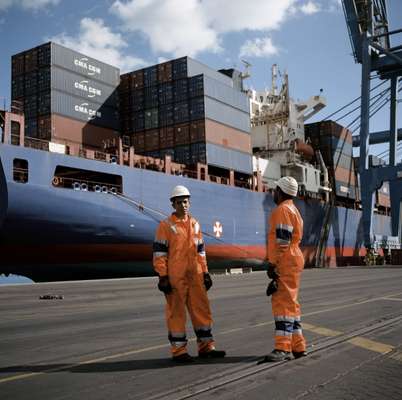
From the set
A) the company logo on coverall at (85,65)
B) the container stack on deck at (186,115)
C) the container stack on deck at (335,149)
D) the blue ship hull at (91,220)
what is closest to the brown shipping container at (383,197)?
the container stack on deck at (335,149)

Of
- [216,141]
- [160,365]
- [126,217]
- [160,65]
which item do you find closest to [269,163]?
[216,141]

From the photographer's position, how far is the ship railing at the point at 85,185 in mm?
19125

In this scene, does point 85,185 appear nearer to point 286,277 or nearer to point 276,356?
point 286,277

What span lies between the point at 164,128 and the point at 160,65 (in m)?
3.88

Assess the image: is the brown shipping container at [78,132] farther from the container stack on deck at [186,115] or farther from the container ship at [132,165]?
the container stack on deck at [186,115]

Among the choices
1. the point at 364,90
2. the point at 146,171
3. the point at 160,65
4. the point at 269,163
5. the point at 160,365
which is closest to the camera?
the point at 160,365

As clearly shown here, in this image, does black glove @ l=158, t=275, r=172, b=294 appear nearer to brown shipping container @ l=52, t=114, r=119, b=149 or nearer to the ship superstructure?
brown shipping container @ l=52, t=114, r=119, b=149

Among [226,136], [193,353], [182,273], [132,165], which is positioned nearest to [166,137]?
[226,136]

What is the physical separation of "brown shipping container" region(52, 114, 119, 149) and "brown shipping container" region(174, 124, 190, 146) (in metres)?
3.76

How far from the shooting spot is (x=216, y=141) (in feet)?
85.0

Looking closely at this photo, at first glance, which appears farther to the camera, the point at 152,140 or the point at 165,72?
the point at 165,72

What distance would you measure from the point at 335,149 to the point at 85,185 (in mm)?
24814

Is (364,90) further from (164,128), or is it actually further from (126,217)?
(126,217)

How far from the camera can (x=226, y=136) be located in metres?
26.9
